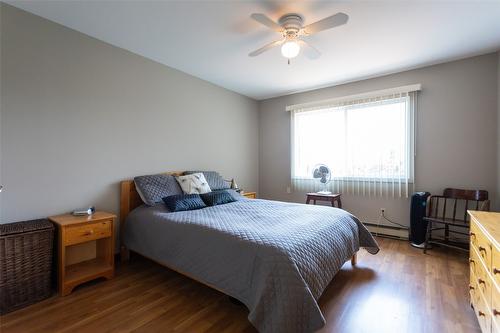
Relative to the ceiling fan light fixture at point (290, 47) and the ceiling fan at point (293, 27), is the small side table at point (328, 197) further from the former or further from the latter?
the ceiling fan light fixture at point (290, 47)

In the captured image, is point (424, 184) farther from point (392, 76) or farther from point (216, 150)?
point (216, 150)

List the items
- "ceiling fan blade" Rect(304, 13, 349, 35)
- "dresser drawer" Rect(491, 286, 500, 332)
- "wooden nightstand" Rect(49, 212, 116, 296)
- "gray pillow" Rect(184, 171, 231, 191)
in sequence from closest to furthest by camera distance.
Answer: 1. "dresser drawer" Rect(491, 286, 500, 332)
2. "ceiling fan blade" Rect(304, 13, 349, 35)
3. "wooden nightstand" Rect(49, 212, 116, 296)
4. "gray pillow" Rect(184, 171, 231, 191)

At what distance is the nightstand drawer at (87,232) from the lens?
1987 mm

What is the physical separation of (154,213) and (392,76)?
358 cm

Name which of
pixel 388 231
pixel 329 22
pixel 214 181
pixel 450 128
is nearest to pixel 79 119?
pixel 214 181

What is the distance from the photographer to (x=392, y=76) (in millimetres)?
3412

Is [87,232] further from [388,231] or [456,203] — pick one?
[456,203]

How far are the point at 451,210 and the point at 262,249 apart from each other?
9.51ft

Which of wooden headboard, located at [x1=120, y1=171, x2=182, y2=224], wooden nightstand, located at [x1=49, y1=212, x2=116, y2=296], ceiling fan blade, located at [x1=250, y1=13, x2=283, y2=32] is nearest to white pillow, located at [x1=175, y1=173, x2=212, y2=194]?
wooden headboard, located at [x1=120, y1=171, x2=182, y2=224]

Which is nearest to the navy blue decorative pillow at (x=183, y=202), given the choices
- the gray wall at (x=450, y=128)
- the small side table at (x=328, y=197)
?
the small side table at (x=328, y=197)

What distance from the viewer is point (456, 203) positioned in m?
2.99

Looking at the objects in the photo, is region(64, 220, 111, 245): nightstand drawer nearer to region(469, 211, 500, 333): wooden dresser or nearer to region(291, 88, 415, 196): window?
region(469, 211, 500, 333): wooden dresser

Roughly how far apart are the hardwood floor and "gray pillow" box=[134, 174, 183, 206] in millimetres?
728

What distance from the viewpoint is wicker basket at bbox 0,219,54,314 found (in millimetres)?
1739
